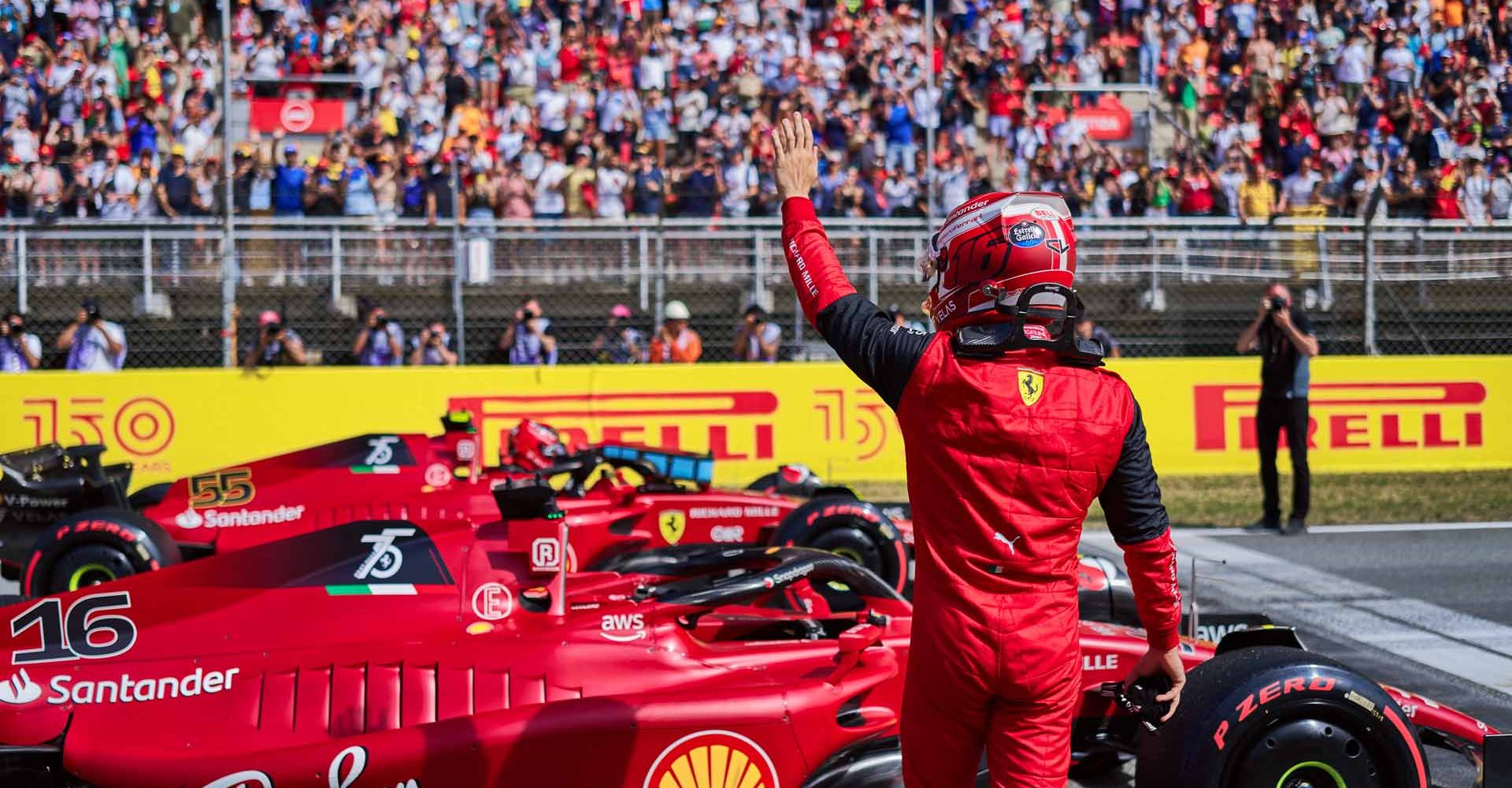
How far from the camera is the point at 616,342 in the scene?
13602 millimetres

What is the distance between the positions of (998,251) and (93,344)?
11764mm

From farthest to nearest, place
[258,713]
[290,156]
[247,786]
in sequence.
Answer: [290,156] < [258,713] < [247,786]

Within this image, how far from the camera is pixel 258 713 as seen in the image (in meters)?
4.33

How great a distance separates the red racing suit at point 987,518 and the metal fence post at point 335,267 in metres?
11.5

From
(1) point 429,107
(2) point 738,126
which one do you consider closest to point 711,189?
(2) point 738,126

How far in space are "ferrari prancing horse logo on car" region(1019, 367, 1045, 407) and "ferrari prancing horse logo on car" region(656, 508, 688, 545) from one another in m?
5.52

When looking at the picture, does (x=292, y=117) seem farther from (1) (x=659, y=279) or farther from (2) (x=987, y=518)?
(2) (x=987, y=518)

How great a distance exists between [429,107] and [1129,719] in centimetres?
1355

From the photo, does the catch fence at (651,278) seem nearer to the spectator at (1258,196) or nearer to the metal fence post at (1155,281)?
the metal fence post at (1155,281)

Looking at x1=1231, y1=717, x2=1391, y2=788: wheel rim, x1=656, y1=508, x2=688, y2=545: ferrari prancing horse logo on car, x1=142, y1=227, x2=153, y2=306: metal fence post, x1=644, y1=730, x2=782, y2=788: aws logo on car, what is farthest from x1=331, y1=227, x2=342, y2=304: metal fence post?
x1=1231, y1=717, x2=1391, y2=788: wheel rim

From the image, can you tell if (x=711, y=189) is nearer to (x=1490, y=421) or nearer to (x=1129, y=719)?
(x=1490, y=421)

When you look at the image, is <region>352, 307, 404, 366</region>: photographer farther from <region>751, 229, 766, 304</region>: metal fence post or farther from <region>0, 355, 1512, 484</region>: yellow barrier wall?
<region>751, 229, 766, 304</region>: metal fence post

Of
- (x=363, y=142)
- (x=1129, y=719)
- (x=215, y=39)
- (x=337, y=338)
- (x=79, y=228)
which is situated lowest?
(x=1129, y=719)

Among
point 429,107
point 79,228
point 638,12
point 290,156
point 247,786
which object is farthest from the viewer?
point 638,12
